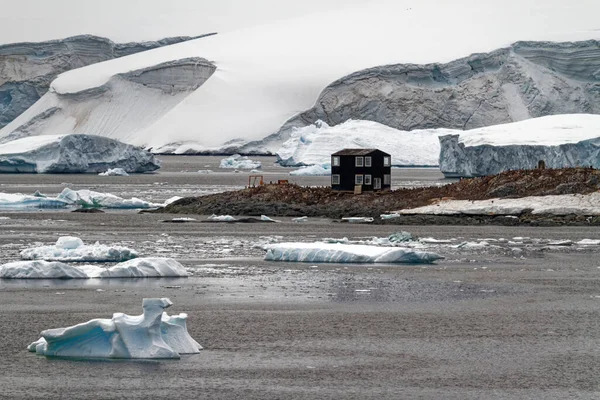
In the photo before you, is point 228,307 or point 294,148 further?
point 294,148

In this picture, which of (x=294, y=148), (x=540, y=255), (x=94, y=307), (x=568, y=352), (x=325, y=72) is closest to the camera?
(x=568, y=352)

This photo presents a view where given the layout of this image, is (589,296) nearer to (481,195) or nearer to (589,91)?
(481,195)

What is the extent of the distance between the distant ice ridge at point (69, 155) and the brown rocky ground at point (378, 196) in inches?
879

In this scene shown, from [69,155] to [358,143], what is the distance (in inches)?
502

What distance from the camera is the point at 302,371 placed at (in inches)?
410

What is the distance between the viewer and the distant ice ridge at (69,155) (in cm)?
5316

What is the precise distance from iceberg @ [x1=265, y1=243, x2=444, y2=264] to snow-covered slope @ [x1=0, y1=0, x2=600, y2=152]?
66.3 metres

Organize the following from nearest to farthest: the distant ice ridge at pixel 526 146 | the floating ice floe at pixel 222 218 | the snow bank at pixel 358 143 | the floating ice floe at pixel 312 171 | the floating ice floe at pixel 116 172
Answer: the floating ice floe at pixel 222 218 < the distant ice ridge at pixel 526 146 < the floating ice floe at pixel 312 171 < the floating ice floe at pixel 116 172 < the snow bank at pixel 358 143

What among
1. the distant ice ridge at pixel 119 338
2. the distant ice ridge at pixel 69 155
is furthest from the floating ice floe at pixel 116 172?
the distant ice ridge at pixel 119 338

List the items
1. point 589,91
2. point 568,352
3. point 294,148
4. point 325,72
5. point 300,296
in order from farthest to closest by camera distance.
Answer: point 325,72, point 589,91, point 294,148, point 300,296, point 568,352

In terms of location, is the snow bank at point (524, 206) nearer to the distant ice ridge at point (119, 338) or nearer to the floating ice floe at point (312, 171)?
the distant ice ridge at point (119, 338)

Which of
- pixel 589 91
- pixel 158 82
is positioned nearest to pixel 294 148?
pixel 589 91

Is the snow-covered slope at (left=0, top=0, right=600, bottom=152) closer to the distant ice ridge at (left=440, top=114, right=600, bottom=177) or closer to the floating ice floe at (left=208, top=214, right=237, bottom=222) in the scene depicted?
the distant ice ridge at (left=440, top=114, right=600, bottom=177)

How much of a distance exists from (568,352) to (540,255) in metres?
9.00
